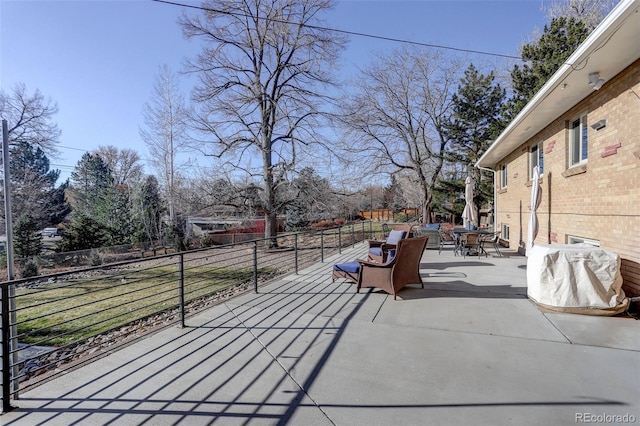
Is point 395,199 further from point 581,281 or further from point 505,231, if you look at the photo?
point 581,281

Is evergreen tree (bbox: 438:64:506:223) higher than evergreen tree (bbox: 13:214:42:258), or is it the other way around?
evergreen tree (bbox: 438:64:506:223)

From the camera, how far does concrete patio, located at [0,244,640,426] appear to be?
2.11m

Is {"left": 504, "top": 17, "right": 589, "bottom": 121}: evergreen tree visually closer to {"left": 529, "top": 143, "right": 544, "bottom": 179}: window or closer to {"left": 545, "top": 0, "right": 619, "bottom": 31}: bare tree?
{"left": 545, "top": 0, "right": 619, "bottom": 31}: bare tree

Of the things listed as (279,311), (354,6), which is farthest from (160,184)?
(279,311)

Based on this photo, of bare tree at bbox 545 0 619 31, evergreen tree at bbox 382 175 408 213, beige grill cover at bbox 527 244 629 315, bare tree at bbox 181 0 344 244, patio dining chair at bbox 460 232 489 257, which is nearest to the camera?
beige grill cover at bbox 527 244 629 315

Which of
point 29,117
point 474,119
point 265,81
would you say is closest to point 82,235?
point 29,117

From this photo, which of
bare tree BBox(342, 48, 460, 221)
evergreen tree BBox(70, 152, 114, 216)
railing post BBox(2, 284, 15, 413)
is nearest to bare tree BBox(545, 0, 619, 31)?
bare tree BBox(342, 48, 460, 221)

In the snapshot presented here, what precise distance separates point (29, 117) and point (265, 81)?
1414 centimetres

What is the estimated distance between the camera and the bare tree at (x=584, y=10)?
14.8 meters

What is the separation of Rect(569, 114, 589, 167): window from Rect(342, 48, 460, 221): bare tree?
40.9 feet

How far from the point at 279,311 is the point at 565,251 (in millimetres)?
3791

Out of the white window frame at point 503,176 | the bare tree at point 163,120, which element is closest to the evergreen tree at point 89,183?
the bare tree at point 163,120

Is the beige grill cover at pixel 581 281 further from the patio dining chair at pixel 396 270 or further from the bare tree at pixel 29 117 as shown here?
the bare tree at pixel 29 117

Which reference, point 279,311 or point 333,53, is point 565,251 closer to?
point 279,311
